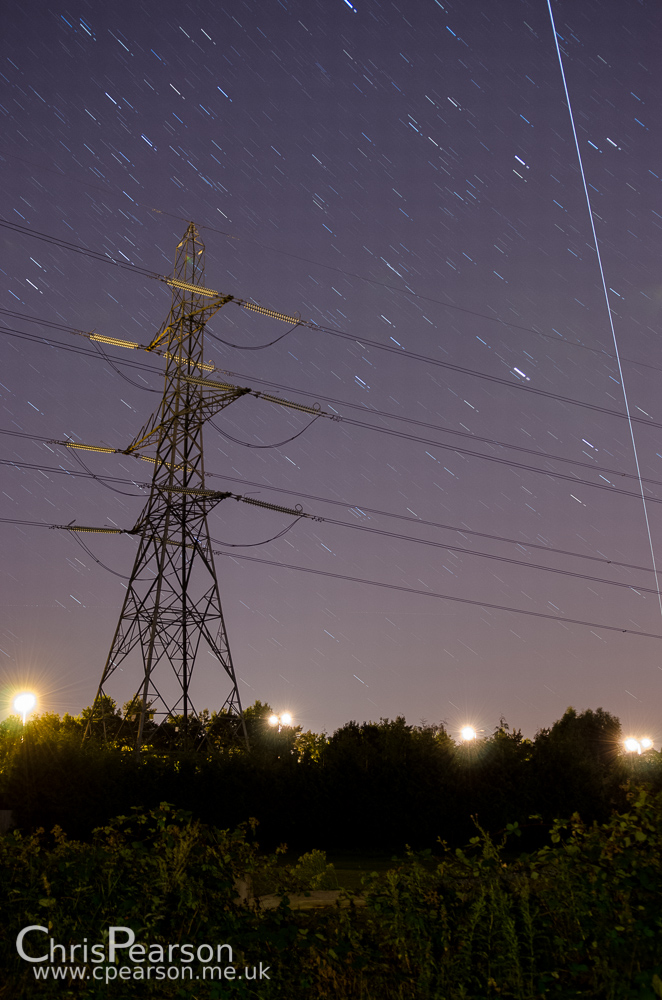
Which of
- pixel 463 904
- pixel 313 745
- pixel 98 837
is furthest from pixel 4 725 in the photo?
pixel 463 904

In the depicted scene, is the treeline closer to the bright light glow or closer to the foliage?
the bright light glow

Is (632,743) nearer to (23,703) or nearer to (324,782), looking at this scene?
(324,782)

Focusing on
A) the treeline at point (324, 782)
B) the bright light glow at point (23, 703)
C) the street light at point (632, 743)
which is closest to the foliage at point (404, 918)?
the bright light glow at point (23, 703)

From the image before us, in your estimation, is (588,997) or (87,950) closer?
(588,997)

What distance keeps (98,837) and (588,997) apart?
505 cm

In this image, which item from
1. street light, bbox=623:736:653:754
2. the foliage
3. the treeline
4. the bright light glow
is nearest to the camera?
the foliage

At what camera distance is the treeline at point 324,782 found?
84.4 ft

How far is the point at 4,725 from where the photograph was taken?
4841 centimetres

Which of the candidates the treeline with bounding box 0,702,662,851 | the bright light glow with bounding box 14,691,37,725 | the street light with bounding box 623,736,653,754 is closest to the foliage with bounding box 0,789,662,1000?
the bright light glow with bounding box 14,691,37,725

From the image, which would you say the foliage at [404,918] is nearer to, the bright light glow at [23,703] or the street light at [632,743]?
the bright light glow at [23,703]

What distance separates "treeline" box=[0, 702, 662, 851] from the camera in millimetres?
25719

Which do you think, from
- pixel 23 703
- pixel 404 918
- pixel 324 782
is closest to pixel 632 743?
pixel 324 782

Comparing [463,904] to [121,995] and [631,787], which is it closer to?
[631,787]

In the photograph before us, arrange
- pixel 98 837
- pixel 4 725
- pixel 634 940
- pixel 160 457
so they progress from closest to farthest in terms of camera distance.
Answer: pixel 634 940, pixel 98 837, pixel 160 457, pixel 4 725
